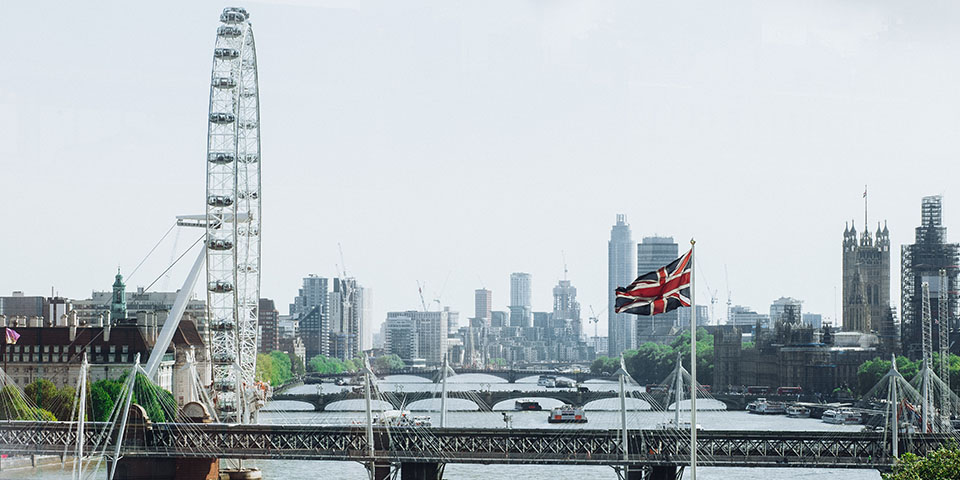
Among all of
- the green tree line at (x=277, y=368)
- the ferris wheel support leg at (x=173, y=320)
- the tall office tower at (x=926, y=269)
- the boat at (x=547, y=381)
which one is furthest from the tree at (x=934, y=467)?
the boat at (x=547, y=381)

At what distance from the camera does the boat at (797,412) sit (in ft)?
385

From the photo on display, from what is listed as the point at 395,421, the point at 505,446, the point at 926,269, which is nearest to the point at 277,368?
the point at 926,269

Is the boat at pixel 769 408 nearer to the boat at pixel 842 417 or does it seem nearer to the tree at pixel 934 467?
the boat at pixel 842 417

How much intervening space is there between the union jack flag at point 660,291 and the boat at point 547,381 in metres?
138

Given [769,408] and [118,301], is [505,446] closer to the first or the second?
[118,301]

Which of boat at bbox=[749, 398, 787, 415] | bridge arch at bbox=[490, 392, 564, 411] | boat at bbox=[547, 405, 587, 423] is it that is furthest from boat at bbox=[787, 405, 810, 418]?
boat at bbox=[547, 405, 587, 423]

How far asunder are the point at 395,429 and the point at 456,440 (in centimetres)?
207

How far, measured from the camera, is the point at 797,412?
118250mm

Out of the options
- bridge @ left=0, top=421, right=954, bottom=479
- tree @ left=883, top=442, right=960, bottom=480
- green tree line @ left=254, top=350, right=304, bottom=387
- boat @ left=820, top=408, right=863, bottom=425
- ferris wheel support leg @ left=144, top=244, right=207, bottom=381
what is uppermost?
ferris wheel support leg @ left=144, top=244, right=207, bottom=381

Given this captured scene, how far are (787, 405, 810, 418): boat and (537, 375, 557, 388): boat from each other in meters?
49.2

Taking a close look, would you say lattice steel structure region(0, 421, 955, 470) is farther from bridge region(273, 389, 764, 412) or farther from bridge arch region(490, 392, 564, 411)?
bridge arch region(490, 392, 564, 411)

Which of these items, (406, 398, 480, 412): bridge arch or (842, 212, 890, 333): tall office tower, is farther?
(842, 212, 890, 333): tall office tower

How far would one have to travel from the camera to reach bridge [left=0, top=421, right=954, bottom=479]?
4216 centimetres

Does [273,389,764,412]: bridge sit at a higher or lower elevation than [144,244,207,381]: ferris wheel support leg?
lower
